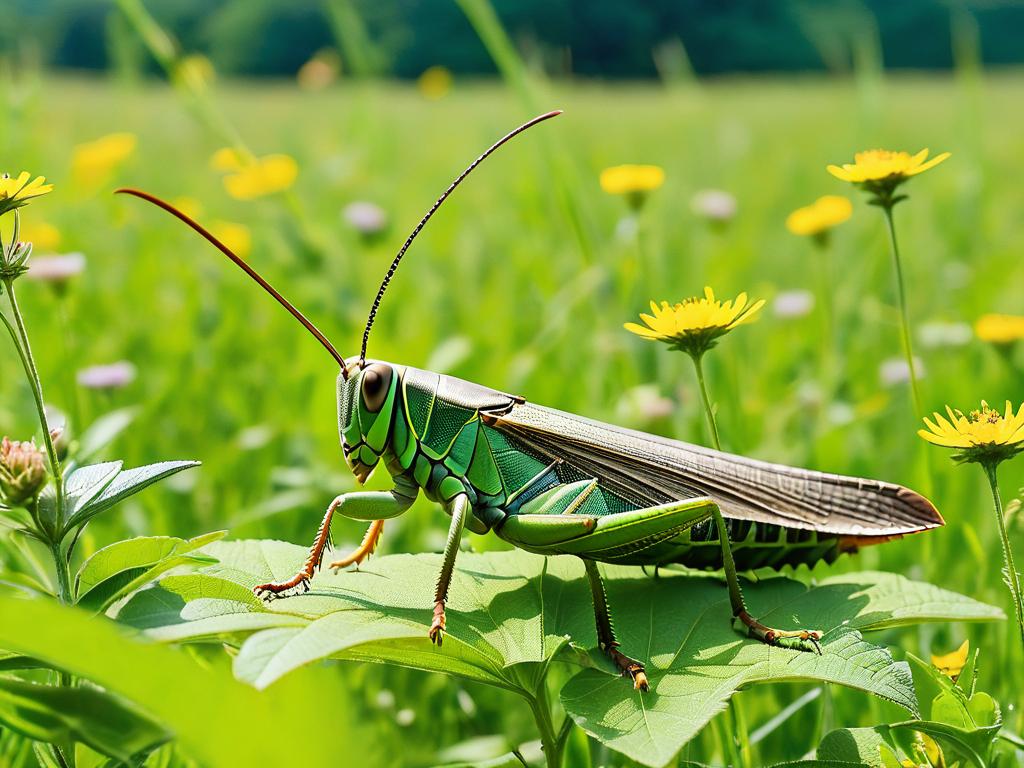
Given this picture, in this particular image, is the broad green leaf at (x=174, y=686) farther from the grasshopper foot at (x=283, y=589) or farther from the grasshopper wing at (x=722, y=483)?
the grasshopper wing at (x=722, y=483)

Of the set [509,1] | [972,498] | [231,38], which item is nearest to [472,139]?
[972,498]

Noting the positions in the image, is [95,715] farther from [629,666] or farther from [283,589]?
[629,666]

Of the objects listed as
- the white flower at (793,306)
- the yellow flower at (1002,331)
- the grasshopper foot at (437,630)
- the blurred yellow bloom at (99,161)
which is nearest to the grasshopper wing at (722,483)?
the grasshopper foot at (437,630)

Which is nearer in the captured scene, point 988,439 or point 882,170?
point 988,439

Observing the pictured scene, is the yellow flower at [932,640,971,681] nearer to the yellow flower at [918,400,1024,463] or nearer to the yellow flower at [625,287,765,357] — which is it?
the yellow flower at [918,400,1024,463]

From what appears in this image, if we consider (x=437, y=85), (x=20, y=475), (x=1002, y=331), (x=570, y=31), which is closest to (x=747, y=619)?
(x=20, y=475)

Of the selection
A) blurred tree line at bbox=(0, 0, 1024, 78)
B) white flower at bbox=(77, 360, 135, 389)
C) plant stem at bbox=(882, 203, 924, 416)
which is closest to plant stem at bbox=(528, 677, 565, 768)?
plant stem at bbox=(882, 203, 924, 416)
